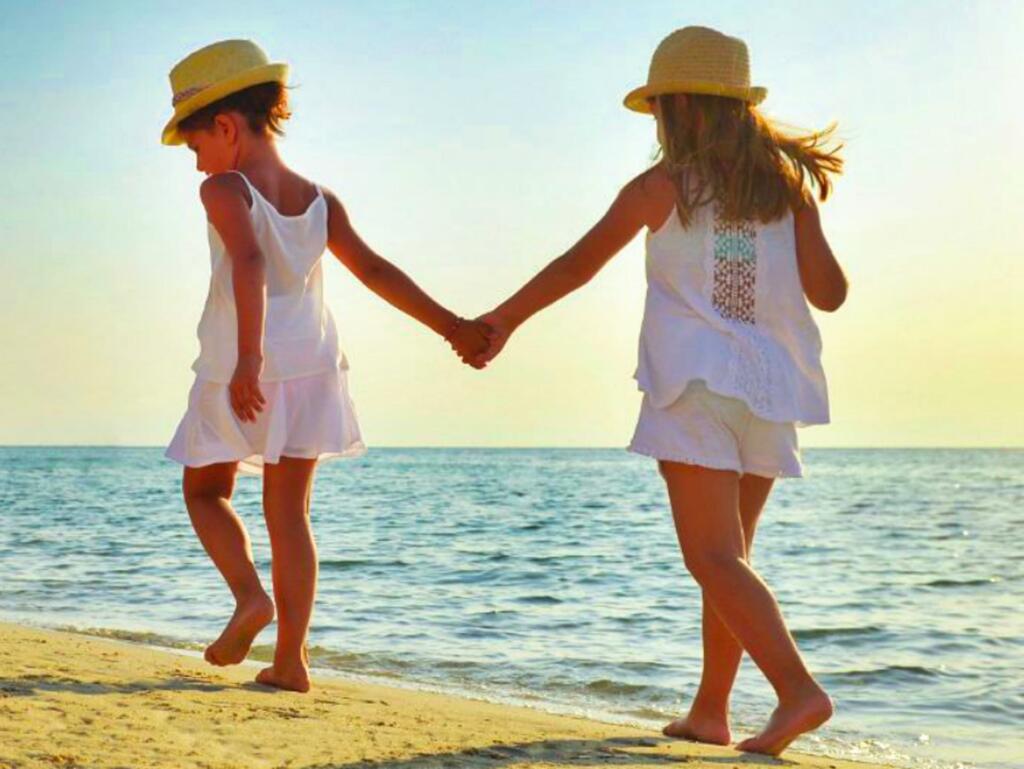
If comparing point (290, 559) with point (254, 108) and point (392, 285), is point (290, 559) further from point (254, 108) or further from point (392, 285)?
point (254, 108)

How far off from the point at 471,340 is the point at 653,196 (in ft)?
2.92

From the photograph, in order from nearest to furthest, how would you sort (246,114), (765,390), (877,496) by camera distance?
(765,390) < (246,114) < (877,496)

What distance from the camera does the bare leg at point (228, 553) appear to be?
146 inches

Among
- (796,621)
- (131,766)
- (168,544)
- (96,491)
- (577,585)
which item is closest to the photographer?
(131,766)

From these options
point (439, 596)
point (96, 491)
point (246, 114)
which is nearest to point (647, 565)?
point (439, 596)

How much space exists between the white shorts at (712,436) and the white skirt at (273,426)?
909 millimetres

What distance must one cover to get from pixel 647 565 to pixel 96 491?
17.6 metres

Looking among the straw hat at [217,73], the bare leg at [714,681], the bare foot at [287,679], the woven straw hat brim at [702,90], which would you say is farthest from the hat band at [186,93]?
the bare leg at [714,681]

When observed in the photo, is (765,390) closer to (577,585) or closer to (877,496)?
(577,585)

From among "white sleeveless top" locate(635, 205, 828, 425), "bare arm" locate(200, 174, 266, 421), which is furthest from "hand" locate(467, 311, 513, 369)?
"bare arm" locate(200, 174, 266, 421)

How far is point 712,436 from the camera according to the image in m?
3.33

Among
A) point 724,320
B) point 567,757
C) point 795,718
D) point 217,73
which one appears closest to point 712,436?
point 724,320

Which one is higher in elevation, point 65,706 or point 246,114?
point 246,114

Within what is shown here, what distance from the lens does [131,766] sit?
2633 mm
